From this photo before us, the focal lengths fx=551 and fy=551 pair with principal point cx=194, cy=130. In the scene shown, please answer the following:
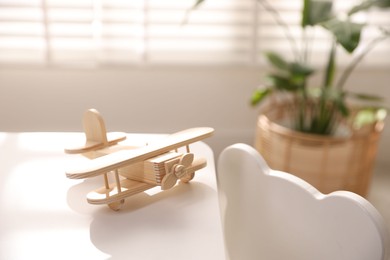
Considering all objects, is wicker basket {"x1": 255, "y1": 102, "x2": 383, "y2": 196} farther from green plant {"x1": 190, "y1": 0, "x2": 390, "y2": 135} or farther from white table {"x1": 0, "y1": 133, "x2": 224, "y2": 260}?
white table {"x1": 0, "y1": 133, "x2": 224, "y2": 260}

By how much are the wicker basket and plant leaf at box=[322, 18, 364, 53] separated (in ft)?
1.22

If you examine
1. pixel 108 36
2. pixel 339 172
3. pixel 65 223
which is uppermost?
pixel 108 36

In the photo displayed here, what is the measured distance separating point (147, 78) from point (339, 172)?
0.73 meters

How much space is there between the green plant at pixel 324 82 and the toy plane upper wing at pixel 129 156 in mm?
600

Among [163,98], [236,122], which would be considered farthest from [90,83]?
[236,122]

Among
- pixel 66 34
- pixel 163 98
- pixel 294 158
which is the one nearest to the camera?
pixel 294 158

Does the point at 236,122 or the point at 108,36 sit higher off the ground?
the point at 108,36

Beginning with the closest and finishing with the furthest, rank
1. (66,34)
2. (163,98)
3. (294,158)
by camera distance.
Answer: (294,158) < (66,34) < (163,98)

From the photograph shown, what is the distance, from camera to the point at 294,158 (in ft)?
5.44

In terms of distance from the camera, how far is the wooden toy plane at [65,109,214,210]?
2.46 ft

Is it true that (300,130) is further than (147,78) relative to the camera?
No

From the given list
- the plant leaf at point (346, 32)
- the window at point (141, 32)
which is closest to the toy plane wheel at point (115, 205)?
the plant leaf at point (346, 32)

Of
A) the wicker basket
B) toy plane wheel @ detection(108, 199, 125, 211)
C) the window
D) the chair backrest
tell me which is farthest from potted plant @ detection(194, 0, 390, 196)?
toy plane wheel @ detection(108, 199, 125, 211)

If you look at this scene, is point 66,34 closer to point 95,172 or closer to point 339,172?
point 339,172
